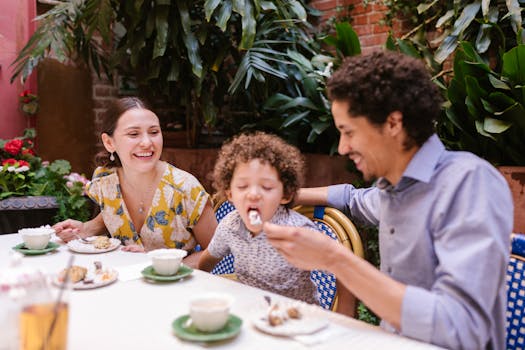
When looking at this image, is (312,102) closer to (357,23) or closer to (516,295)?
(357,23)

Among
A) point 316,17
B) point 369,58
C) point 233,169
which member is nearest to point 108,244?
point 233,169

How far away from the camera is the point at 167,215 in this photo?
2127 millimetres

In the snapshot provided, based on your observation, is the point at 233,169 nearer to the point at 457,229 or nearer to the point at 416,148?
the point at 416,148

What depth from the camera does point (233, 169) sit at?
64.7 inches

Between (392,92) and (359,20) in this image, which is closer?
(392,92)

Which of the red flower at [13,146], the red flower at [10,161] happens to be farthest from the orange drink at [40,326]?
the red flower at [13,146]

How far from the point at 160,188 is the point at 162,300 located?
93 cm

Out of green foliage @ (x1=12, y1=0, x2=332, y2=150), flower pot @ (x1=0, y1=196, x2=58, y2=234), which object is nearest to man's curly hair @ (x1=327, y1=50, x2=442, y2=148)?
green foliage @ (x1=12, y1=0, x2=332, y2=150)

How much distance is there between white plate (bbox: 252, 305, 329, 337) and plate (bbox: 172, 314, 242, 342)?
50mm

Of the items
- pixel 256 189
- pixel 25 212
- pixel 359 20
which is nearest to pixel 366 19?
pixel 359 20

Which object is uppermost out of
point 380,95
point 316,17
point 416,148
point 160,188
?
point 316,17

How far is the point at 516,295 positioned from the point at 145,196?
1.47 m

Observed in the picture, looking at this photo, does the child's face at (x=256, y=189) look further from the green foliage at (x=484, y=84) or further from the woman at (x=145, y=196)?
the green foliage at (x=484, y=84)

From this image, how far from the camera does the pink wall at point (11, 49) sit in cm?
419
